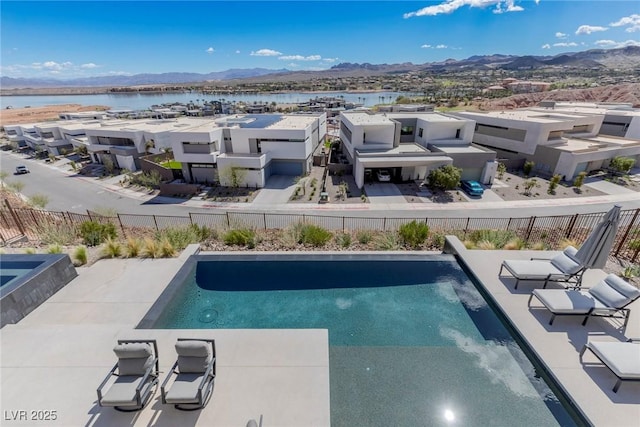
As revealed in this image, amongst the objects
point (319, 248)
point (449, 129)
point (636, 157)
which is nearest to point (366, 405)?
point (319, 248)

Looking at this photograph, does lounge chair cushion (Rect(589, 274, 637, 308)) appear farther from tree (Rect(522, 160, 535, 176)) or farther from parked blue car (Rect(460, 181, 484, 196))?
tree (Rect(522, 160, 535, 176))

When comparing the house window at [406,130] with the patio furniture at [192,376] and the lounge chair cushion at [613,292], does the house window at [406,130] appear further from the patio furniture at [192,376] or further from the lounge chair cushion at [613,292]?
the patio furniture at [192,376]

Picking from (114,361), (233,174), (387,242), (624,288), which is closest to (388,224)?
(387,242)

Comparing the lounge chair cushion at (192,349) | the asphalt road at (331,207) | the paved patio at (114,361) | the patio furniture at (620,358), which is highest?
the lounge chair cushion at (192,349)

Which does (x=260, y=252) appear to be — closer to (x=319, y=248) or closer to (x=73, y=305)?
(x=319, y=248)

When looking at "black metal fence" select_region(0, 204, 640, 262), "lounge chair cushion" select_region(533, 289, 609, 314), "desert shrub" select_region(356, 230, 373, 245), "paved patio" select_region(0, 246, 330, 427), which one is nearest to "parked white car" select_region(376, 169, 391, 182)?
"black metal fence" select_region(0, 204, 640, 262)

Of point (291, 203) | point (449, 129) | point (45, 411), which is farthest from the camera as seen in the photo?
point (449, 129)

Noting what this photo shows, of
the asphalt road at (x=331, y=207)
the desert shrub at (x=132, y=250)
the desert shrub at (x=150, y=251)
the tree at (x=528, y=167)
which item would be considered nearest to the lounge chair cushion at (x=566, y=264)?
the asphalt road at (x=331, y=207)
